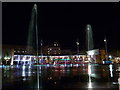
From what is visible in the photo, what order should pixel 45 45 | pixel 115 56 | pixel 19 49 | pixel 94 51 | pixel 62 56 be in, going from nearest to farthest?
pixel 94 51
pixel 115 56
pixel 19 49
pixel 62 56
pixel 45 45

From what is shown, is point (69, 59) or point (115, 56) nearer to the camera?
point (115, 56)

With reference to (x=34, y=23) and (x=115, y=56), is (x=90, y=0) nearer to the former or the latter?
(x=34, y=23)

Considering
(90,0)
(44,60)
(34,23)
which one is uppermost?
(34,23)

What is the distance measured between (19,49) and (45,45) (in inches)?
1062

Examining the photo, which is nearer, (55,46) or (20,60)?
(20,60)

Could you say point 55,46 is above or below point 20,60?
above

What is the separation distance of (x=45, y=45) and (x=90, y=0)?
374 feet

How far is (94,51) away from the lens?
79.8m

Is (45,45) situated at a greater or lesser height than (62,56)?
greater

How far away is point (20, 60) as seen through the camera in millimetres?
84688

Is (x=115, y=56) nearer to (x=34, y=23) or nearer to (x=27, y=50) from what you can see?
(x=27, y=50)

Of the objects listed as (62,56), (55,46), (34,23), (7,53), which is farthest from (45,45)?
(34,23)

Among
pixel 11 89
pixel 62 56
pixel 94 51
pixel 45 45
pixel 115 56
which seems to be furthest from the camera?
pixel 45 45

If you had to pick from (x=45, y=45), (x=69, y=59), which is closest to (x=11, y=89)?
(x=69, y=59)
